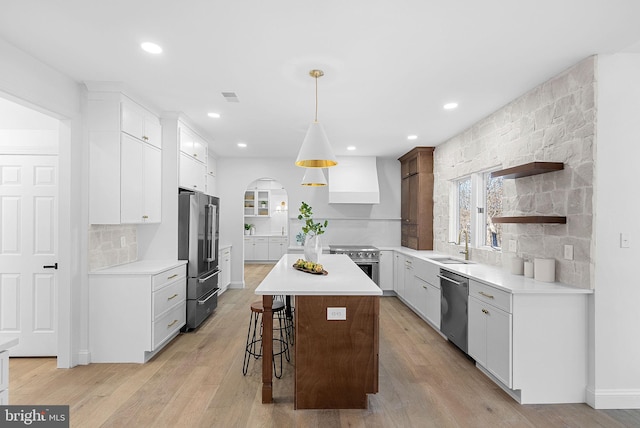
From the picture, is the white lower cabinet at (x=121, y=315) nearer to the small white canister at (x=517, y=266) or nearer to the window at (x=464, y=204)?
the small white canister at (x=517, y=266)

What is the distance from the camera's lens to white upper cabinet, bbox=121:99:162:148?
3.40 m

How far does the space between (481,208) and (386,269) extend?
7.10ft

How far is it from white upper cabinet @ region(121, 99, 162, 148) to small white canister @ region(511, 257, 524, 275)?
13.3ft

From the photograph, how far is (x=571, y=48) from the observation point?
2.46 m

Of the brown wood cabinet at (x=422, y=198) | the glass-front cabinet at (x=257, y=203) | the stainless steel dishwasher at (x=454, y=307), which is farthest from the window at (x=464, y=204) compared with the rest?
the glass-front cabinet at (x=257, y=203)

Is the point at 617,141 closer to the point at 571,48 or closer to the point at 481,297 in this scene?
the point at 571,48

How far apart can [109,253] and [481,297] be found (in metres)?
3.75

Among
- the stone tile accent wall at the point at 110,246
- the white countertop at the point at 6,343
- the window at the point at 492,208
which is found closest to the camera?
the white countertop at the point at 6,343

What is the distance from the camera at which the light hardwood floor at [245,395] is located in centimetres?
237

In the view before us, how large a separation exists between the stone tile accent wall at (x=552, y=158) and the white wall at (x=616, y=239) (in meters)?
0.08

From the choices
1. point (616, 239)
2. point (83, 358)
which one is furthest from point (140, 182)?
point (616, 239)

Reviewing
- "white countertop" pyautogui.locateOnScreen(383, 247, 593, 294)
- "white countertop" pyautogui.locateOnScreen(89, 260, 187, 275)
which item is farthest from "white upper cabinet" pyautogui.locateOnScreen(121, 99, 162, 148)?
"white countertop" pyautogui.locateOnScreen(383, 247, 593, 294)

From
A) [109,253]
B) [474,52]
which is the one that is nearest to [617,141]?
[474,52]

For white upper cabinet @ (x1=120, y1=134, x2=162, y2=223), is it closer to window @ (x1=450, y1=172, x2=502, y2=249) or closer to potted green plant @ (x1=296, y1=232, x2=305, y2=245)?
potted green plant @ (x1=296, y1=232, x2=305, y2=245)
